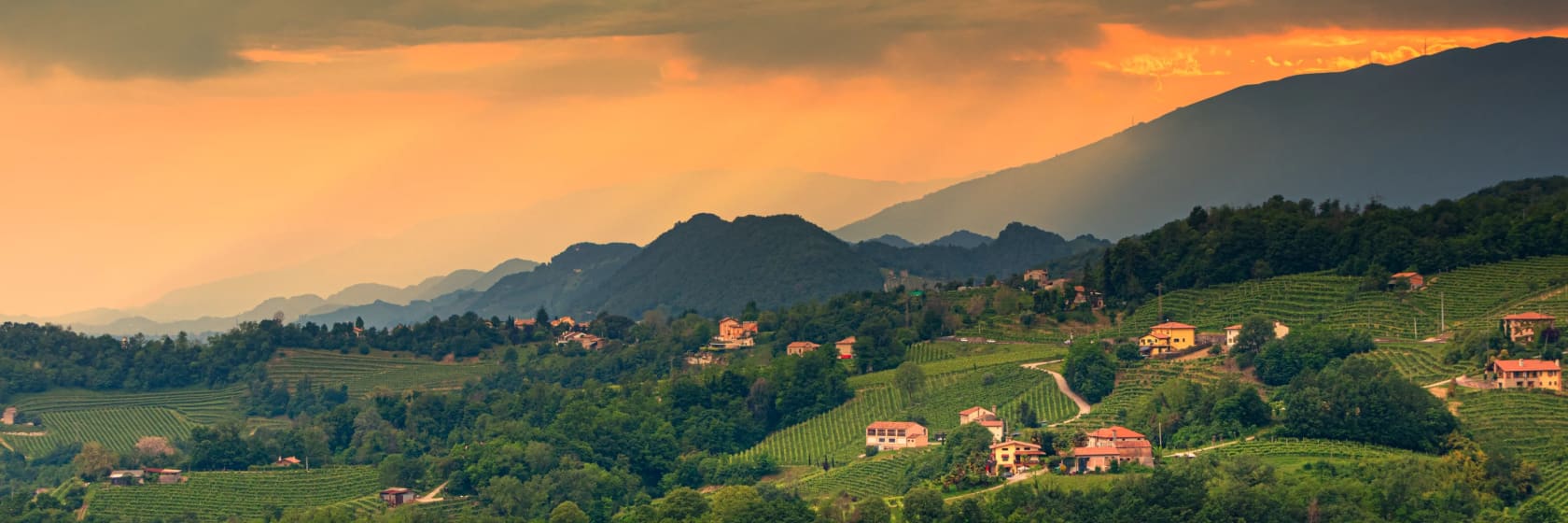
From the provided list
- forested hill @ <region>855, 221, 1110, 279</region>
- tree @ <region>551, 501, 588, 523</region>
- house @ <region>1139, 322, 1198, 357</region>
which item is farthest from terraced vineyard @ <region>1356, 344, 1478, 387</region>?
forested hill @ <region>855, 221, 1110, 279</region>

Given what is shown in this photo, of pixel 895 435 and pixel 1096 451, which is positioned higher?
pixel 1096 451

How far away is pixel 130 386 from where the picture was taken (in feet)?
253

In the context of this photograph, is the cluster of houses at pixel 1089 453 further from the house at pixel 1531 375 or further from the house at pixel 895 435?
the house at pixel 1531 375

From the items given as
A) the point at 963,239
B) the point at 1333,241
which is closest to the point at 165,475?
the point at 1333,241

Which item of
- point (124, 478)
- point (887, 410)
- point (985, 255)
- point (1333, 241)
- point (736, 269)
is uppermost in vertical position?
point (985, 255)

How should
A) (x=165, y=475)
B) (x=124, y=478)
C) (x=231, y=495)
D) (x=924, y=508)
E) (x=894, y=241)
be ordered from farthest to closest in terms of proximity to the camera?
(x=894, y=241) → (x=165, y=475) → (x=124, y=478) → (x=231, y=495) → (x=924, y=508)

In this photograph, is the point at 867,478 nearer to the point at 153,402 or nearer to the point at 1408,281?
the point at 1408,281

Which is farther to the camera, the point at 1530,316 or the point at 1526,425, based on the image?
the point at 1530,316

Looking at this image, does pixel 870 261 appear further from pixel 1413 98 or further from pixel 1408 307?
pixel 1408 307

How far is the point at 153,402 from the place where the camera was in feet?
249

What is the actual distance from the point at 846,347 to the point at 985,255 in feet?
236

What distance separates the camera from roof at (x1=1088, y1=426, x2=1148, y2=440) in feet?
147

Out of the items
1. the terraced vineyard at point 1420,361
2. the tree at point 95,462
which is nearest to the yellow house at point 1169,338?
the terraced vineyard at point 1420,361

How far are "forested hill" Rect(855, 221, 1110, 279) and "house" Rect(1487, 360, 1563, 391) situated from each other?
80.7 metres
